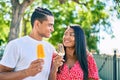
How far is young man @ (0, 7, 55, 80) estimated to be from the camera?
331cm

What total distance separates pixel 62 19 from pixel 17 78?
25592mm

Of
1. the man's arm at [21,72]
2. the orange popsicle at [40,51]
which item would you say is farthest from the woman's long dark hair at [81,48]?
the man's arm at [21,72]

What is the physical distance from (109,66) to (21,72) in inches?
427

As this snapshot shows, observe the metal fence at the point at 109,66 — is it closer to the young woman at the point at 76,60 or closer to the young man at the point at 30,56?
the young woman at the point at 76,60

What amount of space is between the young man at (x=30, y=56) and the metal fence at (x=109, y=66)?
29.8 feet

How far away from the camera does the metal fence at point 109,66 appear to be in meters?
12.7

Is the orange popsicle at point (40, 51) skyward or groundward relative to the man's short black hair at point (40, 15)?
groundward

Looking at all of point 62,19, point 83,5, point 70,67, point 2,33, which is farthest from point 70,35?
point 62,19

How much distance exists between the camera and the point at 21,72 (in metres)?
3.33

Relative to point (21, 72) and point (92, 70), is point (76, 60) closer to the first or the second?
point (92, 70)

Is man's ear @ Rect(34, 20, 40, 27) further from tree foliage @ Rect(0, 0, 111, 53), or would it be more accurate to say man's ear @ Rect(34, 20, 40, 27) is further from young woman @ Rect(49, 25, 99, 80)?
tree foliage @ Rect(0, 0, 111, 53)

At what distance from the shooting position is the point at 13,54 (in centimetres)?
338

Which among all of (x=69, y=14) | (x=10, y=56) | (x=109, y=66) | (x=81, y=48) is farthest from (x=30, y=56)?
(x=69, y=14)

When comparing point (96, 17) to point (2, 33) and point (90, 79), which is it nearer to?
point (2, 33)
